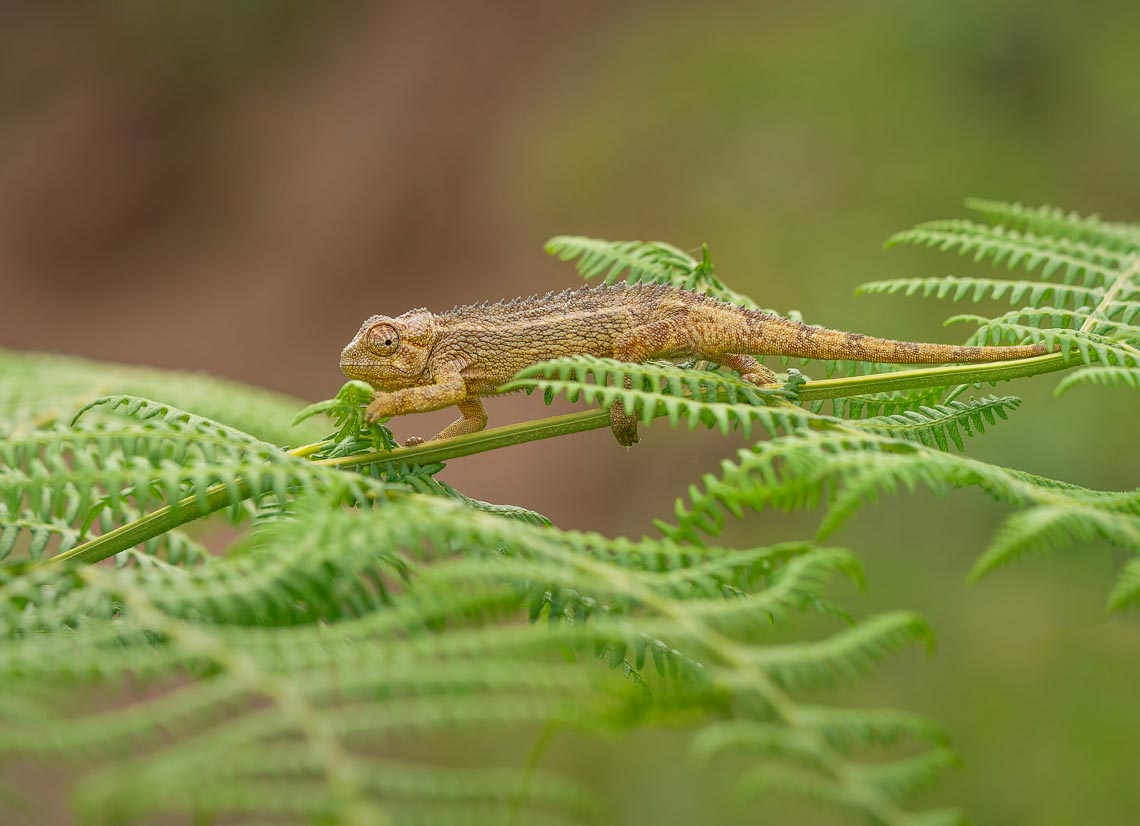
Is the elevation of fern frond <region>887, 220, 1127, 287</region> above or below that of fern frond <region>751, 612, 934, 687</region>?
above

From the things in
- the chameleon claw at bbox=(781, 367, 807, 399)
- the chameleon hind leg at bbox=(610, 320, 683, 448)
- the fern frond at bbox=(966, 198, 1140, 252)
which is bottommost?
the chameleon claw at bbox=(781, 367, 807, 399)

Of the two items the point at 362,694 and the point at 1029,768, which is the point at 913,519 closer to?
the point at 1029,768

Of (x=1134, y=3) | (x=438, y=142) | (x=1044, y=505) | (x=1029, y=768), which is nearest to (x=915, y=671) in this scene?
(x=1029, y=768)

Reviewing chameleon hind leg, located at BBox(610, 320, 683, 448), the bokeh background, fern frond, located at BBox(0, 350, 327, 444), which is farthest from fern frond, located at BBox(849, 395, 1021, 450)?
the bokeh background

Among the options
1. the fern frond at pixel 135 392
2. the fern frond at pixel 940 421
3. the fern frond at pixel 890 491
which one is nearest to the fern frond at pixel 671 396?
the fern frond at pixel 890 491

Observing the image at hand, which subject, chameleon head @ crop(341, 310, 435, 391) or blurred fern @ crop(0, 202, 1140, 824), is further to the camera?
chameleon head @ crop(341, 310, 435, 391)

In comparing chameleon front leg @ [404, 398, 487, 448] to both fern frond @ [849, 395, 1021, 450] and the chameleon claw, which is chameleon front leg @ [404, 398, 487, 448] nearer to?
the chameleon claw

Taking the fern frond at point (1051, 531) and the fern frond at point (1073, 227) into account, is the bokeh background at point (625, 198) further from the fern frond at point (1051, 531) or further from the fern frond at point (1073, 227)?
the fern frond at point (1051, 531)
